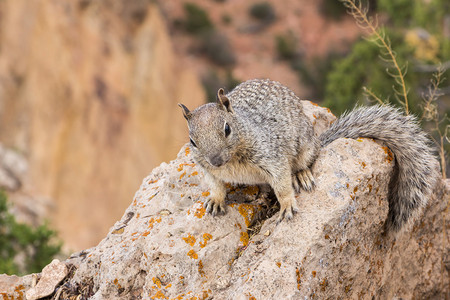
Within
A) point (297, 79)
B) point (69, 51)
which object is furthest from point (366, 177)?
point (297, 79)

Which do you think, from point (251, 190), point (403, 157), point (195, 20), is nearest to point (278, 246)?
point (251, 190)

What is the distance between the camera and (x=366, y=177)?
451 centimetres

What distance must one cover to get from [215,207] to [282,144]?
34.5 inches

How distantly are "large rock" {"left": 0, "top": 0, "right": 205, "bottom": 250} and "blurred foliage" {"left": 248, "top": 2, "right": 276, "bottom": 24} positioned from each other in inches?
622

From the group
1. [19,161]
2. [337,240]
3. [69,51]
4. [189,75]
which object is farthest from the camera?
[189,75]

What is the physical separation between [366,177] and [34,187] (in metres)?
16.6

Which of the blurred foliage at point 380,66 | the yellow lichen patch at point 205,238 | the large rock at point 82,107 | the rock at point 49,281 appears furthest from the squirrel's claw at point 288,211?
the large rock at point 82,107

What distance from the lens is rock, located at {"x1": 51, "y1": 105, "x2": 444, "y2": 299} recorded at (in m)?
4.09

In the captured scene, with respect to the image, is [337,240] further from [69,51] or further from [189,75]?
[189,75]

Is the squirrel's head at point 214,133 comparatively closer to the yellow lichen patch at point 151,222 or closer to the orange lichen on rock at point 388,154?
the yellow lichen patch at point 151,222

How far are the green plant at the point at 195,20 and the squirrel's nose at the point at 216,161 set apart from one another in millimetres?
28322

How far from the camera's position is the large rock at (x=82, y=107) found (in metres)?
18.2

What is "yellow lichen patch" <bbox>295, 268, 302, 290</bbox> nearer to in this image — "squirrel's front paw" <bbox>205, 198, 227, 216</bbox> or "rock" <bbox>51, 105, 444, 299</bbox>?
"rock" <bbox>51, 105, 444, 299</bbox>

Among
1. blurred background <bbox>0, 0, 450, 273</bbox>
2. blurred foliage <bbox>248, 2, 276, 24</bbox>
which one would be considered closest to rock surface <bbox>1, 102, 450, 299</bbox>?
blurred background <bbox>0, 0, 450, 273</bbox>
